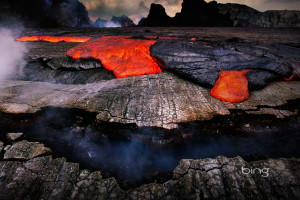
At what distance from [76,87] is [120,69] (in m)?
0.83

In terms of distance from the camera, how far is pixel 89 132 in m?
1.60

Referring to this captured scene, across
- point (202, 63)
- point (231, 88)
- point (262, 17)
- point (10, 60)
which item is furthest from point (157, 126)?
point (262, 17)

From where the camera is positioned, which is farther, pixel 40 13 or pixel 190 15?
pixel 190 15

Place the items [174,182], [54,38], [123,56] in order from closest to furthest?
[174,182] < [123,56] < [54,38]

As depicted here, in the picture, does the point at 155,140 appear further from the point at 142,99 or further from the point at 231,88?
the point at 231,88

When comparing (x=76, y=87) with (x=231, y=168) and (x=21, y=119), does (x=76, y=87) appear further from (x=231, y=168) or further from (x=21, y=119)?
(x=231, y=168)

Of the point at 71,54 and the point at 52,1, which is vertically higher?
the point at 52,1

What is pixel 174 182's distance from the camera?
111cm

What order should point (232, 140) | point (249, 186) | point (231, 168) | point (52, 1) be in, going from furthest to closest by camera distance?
point (52, 1) < point (232, 140) < point (231, 168) < point (249, 186)

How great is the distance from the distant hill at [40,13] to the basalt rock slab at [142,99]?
Answer: 1655 centimetres

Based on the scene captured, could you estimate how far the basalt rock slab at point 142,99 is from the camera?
158cm

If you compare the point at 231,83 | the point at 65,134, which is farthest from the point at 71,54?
the point at 231,83

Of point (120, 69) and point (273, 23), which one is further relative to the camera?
point (273, 23)

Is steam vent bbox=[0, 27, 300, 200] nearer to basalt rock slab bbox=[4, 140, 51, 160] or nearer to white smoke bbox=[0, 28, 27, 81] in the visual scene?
basalt rock slab bbox=[4, 140, 51, 160]
